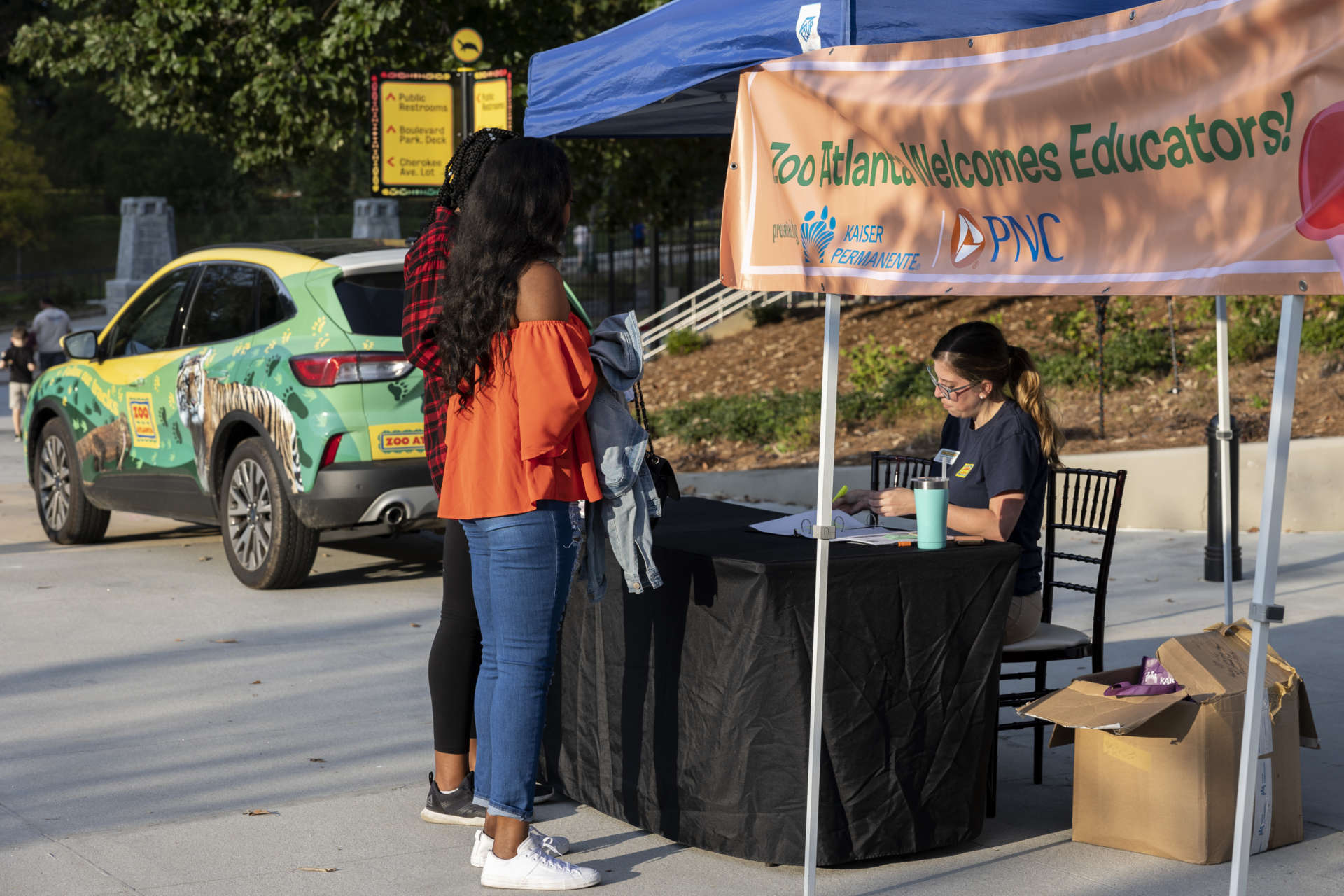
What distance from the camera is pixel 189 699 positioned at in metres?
6.02

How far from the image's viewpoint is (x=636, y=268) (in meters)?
28.1

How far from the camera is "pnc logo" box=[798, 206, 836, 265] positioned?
3908 mm

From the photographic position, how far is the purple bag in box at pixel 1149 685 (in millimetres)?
4273

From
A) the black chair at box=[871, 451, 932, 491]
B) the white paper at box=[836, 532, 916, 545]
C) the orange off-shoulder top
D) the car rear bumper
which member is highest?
the orange off-shoulder top

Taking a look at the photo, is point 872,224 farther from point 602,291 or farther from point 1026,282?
point 602,291

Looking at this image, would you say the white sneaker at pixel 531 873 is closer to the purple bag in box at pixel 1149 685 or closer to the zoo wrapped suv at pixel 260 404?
the purple bag in box at pixel 1149 685

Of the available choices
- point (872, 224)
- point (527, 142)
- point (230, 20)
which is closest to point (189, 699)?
point (527, 142)

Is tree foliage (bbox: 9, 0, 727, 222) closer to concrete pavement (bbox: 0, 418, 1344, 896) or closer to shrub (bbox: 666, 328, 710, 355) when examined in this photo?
shrub (bbox: 666, 328, 710, 355)

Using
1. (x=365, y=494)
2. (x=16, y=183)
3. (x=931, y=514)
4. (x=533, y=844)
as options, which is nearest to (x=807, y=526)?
(x=931, y=514)

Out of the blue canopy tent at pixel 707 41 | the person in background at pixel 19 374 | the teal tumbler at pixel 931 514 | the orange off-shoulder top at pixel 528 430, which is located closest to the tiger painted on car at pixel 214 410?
the blue canopy tent at pixel 707 41

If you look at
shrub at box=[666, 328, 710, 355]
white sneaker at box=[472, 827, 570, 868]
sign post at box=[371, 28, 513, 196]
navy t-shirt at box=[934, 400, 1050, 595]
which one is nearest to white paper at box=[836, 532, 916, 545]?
navy t-shirt at box=[934, 400, 1050, 595]

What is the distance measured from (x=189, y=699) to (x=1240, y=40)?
4.69 metres

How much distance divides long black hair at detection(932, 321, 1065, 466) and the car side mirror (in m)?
6.12

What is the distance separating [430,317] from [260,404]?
390cm
